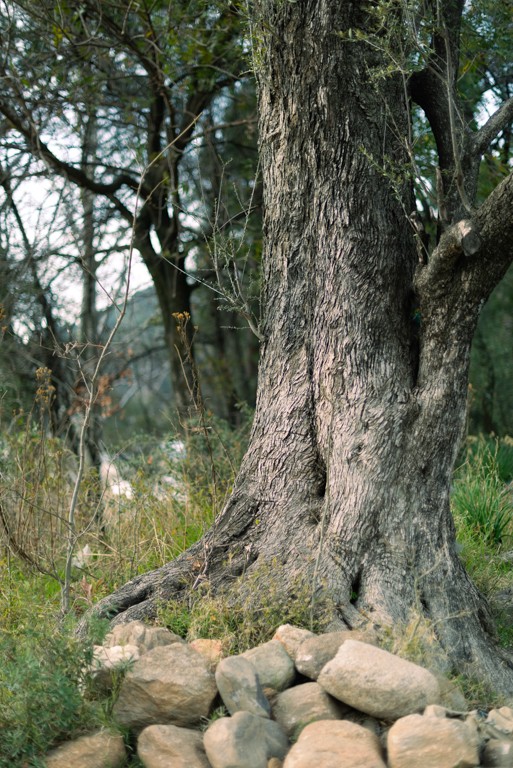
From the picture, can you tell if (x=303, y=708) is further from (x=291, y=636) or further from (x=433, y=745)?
(x=433, y=745)

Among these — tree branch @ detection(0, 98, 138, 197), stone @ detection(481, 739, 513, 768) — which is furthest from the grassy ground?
tree branch @ detection(0, 98, 138, 197)

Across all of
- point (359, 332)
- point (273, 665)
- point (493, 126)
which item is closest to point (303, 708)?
point (273, 665)

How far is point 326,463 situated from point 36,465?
7.67ft

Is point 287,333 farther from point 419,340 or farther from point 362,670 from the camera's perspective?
point 362,670

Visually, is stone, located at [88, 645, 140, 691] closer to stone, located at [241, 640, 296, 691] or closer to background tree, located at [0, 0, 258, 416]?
stone, located at [241, 640, 296, 691]

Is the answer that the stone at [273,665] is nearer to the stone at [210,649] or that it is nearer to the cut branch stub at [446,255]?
the stone at [210,649]

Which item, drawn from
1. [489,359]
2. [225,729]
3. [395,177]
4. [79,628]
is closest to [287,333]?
[395,177]

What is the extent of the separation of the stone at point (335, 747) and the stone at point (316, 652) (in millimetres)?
344

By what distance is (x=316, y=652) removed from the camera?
3.48 meters

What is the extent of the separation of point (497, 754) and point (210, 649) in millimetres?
1272

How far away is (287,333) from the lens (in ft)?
15.1

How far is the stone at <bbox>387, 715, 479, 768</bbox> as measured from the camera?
2920 mm

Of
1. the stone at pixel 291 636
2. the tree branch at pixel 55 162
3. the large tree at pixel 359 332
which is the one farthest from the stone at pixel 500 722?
the tree branch at pixel 55 162

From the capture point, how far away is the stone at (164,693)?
328cm
